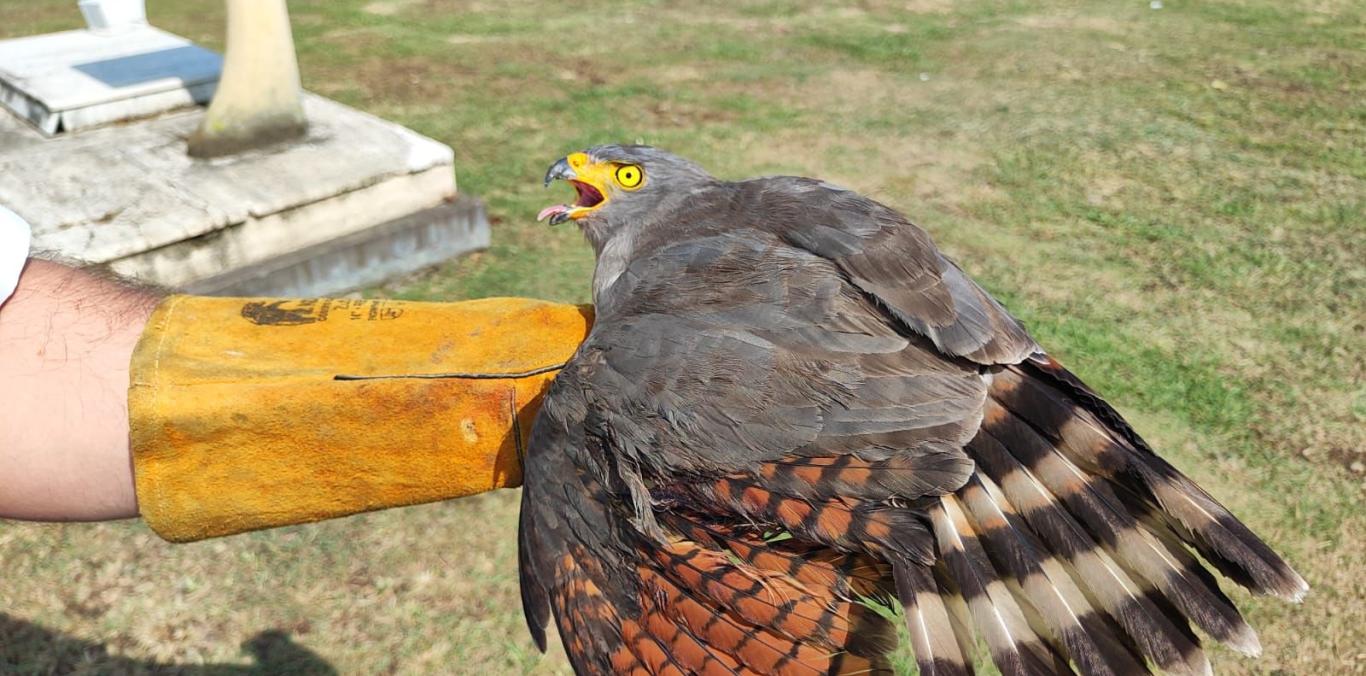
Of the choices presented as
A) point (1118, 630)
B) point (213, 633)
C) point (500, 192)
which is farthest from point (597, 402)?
point (500, 192)

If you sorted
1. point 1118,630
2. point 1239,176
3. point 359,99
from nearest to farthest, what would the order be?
1. point 1118,630
2. point 1239,176
3. point 359,99

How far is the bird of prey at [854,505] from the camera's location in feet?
7.59

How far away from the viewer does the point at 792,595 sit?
235 centimetres

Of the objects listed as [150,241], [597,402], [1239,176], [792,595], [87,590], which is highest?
[597,402]

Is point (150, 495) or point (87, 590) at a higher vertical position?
point (150, 495)

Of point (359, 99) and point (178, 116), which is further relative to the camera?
point (359, 99)

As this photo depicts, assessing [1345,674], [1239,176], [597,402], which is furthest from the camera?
[1239,176]

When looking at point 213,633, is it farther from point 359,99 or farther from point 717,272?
point 359,99

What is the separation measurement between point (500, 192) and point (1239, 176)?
21.7ft

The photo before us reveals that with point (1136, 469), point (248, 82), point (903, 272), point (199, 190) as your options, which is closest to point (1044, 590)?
point (1136, 469)

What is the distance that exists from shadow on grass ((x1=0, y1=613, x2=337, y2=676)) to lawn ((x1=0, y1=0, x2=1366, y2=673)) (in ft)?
0.05

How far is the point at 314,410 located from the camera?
8.64ft

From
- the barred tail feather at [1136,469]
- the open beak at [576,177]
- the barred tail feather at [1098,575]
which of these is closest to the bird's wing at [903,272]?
the barred tail feather at [1136,469]

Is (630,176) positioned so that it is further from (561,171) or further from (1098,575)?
(1098,575)
